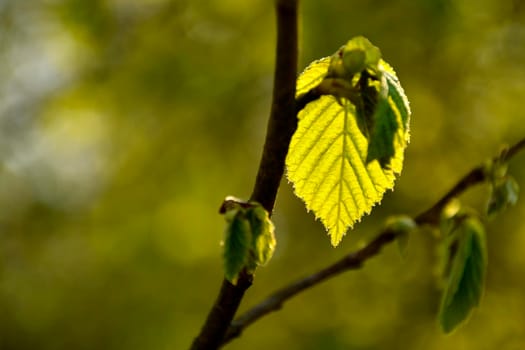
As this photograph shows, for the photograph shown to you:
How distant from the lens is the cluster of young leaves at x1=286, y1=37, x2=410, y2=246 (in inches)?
36.8

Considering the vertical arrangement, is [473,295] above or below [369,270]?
below

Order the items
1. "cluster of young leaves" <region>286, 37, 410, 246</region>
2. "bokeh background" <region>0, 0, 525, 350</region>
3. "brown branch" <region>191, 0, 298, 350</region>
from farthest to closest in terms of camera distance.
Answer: "bokeh background" <region>0, 0, 525, 350</region> → "cluster of young leaves" <region>286, 37, 410, 246</region> → "brown branch" <region>191, 0, 298, 350</region>

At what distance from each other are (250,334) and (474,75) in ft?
5.06

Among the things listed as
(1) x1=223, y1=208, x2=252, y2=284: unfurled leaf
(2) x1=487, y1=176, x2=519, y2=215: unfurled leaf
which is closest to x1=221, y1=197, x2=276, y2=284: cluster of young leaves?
(1) x1=223, y1=208, x2=252, y2=284: unfurled leaf

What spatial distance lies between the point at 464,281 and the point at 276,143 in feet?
1.27

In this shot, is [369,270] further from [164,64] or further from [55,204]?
[55,204]

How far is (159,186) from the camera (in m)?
4.08

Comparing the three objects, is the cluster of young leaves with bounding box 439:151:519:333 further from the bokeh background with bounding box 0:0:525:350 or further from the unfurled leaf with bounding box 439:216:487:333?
the bokeh background with bounding box 0:0:525:350

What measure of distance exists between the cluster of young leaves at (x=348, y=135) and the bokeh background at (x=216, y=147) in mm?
2524

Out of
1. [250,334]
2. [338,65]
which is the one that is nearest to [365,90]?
[338,65]

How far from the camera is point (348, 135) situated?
44.1 inches

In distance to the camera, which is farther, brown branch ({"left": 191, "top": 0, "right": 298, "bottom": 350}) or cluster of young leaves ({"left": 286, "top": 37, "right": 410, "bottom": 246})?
cluster of young leaves ({"left": 286, "top": 37, "right": 410, "bottom": 246})

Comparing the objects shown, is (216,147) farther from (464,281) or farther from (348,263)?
(464,281)

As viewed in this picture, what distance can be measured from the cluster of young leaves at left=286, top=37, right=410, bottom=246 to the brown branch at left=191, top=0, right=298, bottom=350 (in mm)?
72
